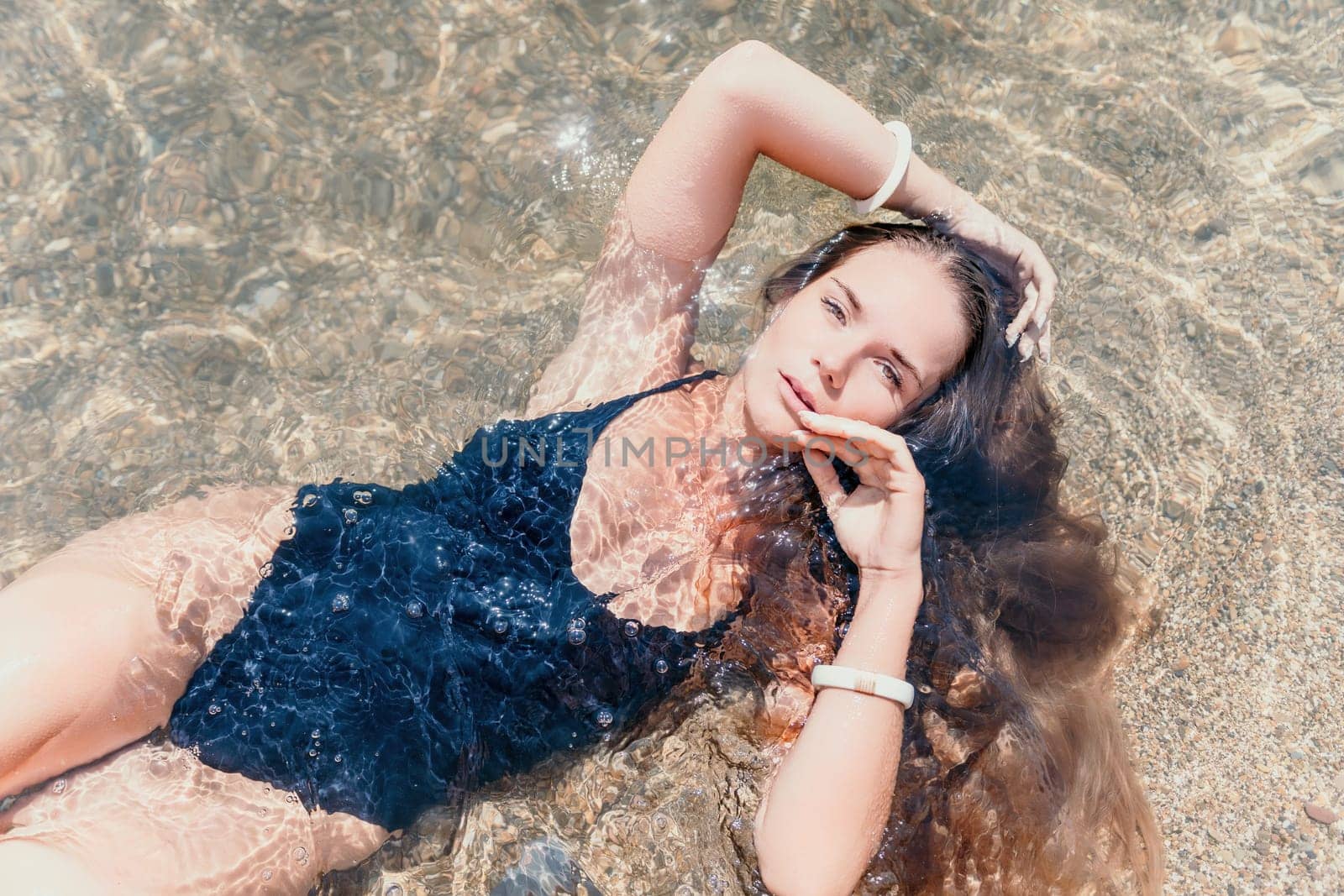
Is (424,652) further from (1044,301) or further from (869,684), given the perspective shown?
(1044,301)

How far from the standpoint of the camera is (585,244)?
163 inches

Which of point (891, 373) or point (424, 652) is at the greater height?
point (891, 373)

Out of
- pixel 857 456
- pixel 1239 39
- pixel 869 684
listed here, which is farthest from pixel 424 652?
pixel 1239 39

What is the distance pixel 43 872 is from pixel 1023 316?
10.5ft

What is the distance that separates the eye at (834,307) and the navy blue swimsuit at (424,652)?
815 mm

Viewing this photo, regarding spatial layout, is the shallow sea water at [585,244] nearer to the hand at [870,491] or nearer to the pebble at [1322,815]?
the pebble at [1322,815]

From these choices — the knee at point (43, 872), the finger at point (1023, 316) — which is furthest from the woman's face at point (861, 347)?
the knee at point (43, 872)

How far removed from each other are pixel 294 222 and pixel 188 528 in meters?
1.57

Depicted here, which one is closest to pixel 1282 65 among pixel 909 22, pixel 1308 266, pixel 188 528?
pixel 1308 266

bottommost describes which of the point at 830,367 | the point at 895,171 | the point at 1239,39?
the point at 830,367

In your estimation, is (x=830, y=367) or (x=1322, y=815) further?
(x=1322, y=815)

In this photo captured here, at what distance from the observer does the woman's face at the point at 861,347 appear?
9.61 feet

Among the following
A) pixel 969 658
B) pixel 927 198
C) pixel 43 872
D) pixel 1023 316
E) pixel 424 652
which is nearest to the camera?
pixel 43 872

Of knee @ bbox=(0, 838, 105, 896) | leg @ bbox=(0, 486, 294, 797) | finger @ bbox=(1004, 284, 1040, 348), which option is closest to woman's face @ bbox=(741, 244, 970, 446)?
finger @ bbox=(1004, 284, 1040, 348)
